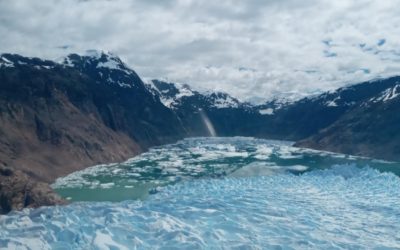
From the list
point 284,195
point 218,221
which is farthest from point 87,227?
→ point 284,195

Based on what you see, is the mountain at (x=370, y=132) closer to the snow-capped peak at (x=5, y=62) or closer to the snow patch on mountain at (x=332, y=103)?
the snow patch on mountain at (x=332, y=103)

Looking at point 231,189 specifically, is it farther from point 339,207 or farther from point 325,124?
point 325,124

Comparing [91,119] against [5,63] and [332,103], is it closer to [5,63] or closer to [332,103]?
[5,63]

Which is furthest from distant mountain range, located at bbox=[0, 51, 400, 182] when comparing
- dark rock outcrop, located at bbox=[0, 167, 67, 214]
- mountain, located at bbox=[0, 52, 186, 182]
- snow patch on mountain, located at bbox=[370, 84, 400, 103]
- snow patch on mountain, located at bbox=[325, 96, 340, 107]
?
dark rock outcrop, located at bbox=[0, 167, 67, 214]

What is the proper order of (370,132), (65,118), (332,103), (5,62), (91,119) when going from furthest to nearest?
(332,103), (370,132), (91,119), (5,62), (65,118)

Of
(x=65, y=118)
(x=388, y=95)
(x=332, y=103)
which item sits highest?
(x=332, y=103)

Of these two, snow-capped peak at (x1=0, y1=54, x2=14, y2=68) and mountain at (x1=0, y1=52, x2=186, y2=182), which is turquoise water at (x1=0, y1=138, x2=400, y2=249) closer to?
mountain at (x1=0, y1=52, x2=186, y2=182)

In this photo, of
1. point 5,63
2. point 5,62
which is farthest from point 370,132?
point 5,62
